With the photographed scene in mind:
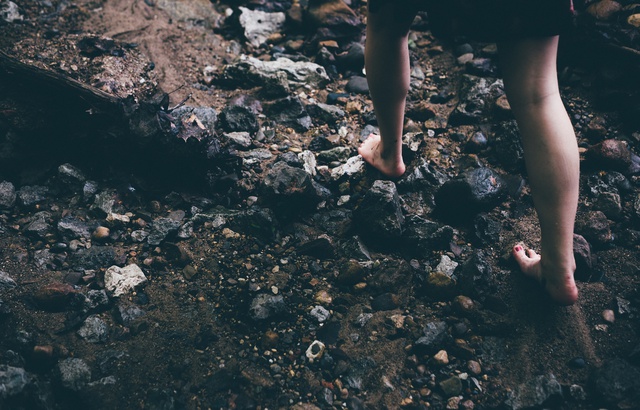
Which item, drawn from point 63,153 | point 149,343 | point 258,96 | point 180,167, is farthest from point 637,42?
point 63,153

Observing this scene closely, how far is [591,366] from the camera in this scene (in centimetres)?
149

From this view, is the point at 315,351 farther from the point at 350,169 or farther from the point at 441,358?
the point at 350,169

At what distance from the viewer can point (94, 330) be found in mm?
1569

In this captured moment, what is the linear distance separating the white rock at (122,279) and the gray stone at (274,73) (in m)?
1.37

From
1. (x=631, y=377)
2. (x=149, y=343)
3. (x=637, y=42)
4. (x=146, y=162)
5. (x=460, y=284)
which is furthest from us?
(x=637, y=42)

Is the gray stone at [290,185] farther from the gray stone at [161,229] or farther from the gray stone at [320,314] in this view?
the gray stone at [320,314]

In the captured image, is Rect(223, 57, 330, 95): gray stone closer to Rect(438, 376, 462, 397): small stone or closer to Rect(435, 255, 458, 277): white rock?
Rect(435, 255, 458, 277): white rock

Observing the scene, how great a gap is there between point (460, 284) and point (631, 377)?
57cm

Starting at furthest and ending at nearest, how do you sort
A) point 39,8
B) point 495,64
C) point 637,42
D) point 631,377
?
point 39,8, point 495,64, point 637,42, point 631,377

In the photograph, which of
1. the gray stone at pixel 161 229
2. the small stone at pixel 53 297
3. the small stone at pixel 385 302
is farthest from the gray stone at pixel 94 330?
the small stone at pixel 385 302

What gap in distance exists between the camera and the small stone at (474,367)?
1485 millimetres

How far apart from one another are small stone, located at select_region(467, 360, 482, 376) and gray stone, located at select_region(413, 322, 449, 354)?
10 cm

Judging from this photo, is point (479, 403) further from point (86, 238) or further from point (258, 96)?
point (258, 96)

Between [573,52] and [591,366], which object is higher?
[573,52]
